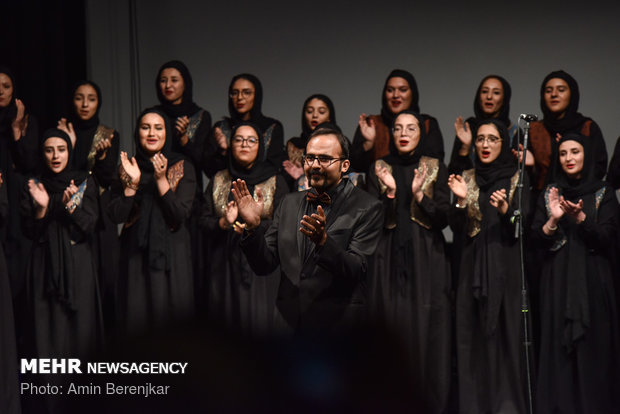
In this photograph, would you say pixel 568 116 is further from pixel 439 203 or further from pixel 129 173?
pixel 129 173

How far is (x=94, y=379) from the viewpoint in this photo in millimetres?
5316

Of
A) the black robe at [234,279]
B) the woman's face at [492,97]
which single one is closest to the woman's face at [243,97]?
the black robe at [234,279]

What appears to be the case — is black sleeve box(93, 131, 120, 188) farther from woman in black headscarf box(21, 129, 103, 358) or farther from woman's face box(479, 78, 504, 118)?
woman's face box(479, 78, 504, 118)

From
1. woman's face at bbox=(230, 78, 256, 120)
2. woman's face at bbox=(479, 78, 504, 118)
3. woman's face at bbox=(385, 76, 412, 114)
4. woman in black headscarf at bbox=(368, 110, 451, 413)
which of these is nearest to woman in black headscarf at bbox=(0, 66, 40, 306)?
woman's face at bbox=(230, 78, 256, 120)

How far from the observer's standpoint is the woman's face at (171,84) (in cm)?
613

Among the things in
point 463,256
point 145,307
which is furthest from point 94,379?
point 463,256

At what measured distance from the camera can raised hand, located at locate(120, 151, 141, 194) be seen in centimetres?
546

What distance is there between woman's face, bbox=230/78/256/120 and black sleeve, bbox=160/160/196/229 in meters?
0.61

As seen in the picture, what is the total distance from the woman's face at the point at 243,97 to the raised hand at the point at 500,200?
1.83 metres

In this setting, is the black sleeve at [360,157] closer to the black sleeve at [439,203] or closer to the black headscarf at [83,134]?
the black sleeve at [439,203]

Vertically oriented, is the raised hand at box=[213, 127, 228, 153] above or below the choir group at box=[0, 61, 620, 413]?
above

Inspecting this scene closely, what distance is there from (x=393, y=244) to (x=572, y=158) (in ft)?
3.82

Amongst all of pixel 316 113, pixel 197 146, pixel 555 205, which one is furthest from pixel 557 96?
pixel 197 146

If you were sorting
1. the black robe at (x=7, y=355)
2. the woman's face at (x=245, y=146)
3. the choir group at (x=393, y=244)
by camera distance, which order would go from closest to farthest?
the black robe at (x=7, y=355) < the choir group at (x=393, y=244) < the woman's face at (x=245, y=146)
